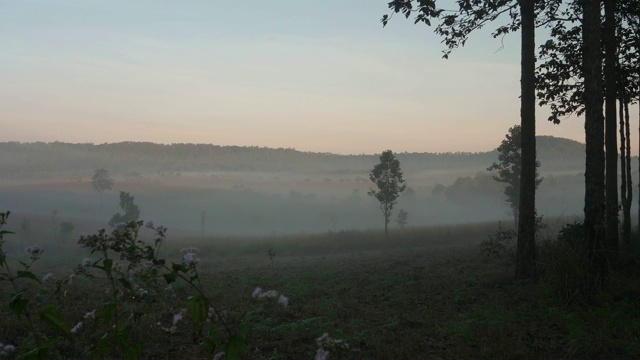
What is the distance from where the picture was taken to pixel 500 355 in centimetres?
641

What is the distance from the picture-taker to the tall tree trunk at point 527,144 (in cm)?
1205

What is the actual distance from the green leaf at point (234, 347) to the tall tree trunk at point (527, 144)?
10.6 meters

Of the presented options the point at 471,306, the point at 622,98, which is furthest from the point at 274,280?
the point at 622,98

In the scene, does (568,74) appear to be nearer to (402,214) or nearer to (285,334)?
(285,334)

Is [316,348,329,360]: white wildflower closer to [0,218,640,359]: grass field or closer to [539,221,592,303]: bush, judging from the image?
[0,218,640,359]: grass field

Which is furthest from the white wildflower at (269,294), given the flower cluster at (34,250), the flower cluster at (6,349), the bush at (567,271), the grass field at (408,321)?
the bush at (567,271)

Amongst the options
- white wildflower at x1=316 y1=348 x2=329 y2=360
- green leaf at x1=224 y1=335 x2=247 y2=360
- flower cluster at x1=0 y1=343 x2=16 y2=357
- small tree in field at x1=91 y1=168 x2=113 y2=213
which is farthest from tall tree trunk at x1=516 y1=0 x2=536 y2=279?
small tree in field at x1=91 y1=168 x2=113 y2=213

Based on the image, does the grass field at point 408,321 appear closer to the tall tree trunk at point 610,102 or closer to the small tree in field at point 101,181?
the tall tree trunk at point 610,102

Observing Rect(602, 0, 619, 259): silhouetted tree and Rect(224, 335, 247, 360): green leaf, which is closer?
Rect(224, 335, 247, 360): green leaf

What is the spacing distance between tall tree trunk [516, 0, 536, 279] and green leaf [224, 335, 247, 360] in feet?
34.7

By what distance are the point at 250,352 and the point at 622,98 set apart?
16760 millimetres

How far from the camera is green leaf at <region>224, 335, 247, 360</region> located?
2889 millimetres

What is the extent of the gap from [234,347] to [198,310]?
32cm

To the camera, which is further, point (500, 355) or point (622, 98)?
point (622, 98)
